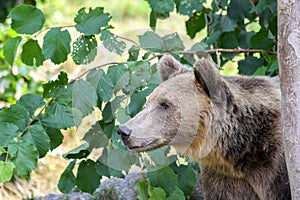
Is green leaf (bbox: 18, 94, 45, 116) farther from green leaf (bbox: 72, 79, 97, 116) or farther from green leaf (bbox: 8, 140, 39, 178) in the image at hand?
green leaf (bbox: 8, 140, 39, 178)

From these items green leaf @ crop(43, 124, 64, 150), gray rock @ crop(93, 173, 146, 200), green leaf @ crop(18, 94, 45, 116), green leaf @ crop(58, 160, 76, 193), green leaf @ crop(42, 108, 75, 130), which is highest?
green leaf @ crop(18, 94, 45, 116)

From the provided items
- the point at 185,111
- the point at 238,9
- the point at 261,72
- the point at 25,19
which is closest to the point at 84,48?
the point at 25,19

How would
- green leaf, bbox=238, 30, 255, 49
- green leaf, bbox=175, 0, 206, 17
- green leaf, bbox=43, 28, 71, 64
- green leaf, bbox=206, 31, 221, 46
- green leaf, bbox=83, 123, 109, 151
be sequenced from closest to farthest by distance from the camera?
1. green leaf, bbox=43, 28, 71, 64
2. green leaf, bbox=83, 123, 109, 151
3. green leaf, bbox=175, 0, 206, 17
4. green leaf, bbox=206, 31, 221, 46
5. green leaf, bbox=238, 30, 255, 49

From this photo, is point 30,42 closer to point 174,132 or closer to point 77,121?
point 77,121

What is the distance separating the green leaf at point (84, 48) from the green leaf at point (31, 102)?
362mm

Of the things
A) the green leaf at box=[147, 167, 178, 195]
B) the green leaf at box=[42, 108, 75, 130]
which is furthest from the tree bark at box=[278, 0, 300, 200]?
the green leaf at box=[42, 108, 75, 130]

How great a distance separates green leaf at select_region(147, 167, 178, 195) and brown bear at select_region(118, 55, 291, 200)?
34 centimetres

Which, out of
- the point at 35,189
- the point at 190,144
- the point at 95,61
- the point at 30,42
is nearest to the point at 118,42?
the point at 95,61

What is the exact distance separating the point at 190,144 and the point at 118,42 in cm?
79

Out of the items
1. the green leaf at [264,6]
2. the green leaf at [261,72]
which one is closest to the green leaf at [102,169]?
the green leaf at [261,72]

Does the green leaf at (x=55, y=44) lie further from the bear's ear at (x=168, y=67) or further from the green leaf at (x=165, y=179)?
the green leaf at (x=165, y=179)

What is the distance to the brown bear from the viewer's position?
12.3 feet

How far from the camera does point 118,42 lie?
4.16m

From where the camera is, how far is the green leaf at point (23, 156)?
142 inches
